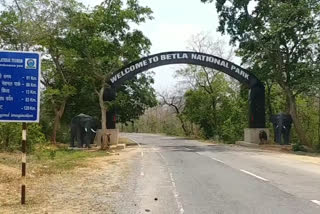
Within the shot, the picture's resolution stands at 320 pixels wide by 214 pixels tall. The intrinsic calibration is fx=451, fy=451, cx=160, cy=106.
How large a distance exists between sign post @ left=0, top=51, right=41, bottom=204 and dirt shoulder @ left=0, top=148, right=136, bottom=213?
0.62m

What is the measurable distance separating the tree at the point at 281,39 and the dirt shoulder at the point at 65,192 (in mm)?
19126

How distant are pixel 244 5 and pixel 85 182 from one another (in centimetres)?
2429

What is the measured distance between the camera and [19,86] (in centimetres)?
948

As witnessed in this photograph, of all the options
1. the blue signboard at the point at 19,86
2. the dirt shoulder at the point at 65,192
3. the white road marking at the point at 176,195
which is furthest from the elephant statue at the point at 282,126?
the blue signboard at the point at 19,86

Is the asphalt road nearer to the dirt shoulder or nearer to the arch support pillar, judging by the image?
the dirt shoulder

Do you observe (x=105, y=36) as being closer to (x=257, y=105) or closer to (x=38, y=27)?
(x=38, y=27)

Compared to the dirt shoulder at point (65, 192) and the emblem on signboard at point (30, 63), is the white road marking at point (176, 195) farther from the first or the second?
the emblem on signboard at point (30, 63)

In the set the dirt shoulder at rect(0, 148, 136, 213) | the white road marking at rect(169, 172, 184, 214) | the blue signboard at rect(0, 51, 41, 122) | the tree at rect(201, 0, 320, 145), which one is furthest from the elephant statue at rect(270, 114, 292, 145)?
the blue signboard at rect(0, 51, 41, 122)

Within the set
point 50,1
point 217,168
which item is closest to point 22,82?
point 217,168

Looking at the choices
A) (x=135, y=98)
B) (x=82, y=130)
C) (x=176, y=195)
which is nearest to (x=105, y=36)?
(x=82, y=130)

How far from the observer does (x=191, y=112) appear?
193 feet

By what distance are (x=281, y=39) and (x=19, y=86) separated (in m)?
26.4

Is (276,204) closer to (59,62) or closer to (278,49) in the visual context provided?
(278,49)

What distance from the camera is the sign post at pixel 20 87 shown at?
30.7 ft
